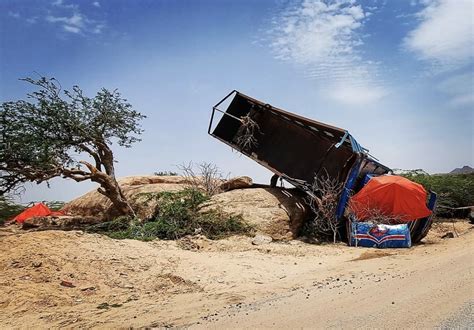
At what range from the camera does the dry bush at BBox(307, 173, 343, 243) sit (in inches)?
405

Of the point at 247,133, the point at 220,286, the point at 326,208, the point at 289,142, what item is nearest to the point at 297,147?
the point at 289,142

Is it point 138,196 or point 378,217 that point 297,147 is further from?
point 138,196

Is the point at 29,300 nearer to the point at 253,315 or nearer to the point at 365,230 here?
the point at 253,315

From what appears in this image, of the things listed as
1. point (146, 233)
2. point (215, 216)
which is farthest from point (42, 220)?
point (215, 216)

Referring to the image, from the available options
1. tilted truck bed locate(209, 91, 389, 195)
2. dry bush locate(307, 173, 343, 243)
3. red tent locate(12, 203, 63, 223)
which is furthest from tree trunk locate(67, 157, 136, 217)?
dry bush locate(307, 173, 343, 243)

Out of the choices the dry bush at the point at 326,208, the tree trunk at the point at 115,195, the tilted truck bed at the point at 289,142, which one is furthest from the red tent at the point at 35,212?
the dry bush at the point at 326,208

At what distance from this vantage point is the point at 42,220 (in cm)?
1275

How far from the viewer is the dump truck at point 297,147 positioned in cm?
1050

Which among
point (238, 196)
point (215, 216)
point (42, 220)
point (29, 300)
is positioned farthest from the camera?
point (42, 220)

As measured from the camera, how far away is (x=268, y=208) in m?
10.5

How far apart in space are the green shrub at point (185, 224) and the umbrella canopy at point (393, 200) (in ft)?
9.74

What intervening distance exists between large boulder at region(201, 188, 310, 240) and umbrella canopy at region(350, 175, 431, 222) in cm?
174

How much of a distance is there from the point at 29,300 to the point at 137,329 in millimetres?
2265

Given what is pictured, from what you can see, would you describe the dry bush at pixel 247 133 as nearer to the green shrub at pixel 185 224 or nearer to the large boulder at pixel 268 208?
the large boulder at pixel 268 208
